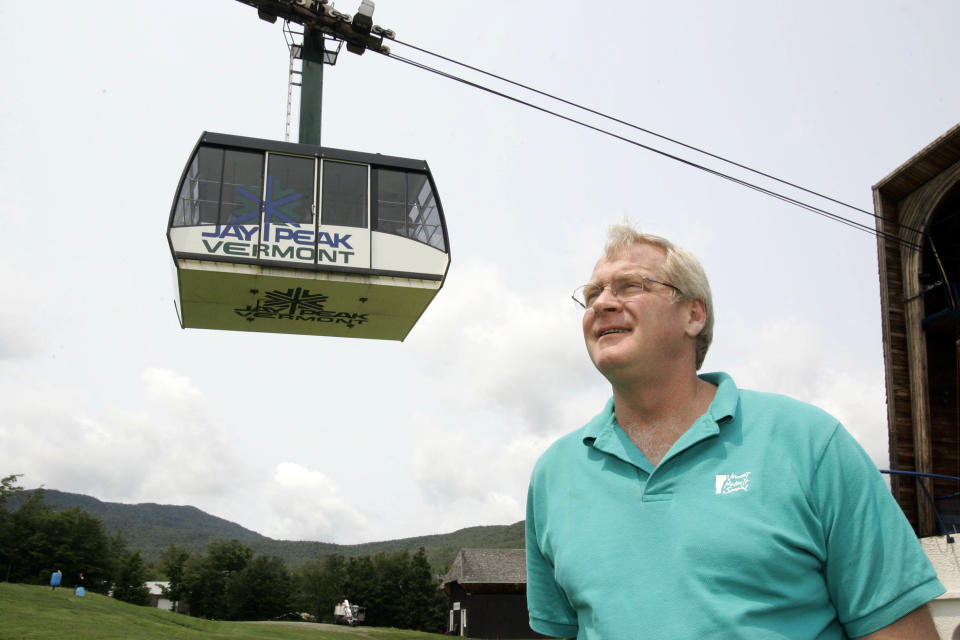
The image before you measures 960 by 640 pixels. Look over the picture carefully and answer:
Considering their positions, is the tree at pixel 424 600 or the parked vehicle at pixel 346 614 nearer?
the parked vehicle at pixel 346 614

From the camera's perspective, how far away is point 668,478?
2.21 meters

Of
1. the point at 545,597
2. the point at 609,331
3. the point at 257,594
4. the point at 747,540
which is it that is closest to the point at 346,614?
the point at 257,594

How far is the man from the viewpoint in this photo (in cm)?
196

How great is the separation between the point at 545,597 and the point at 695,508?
76cm

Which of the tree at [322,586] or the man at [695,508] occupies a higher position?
the man at [695,508]

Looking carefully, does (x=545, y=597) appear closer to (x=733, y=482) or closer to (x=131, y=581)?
(x=733, y=482)

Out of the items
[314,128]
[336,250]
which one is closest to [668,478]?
[336,250]

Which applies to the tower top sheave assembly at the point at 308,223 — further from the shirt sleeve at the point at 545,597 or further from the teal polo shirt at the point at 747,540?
the teal polo shirt at the point at 747,540

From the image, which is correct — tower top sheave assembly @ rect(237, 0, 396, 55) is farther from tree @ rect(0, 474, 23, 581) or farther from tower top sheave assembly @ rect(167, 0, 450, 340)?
tree @ rect(0, 474, 23, 581)

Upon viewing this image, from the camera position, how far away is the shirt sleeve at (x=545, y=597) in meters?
2.60

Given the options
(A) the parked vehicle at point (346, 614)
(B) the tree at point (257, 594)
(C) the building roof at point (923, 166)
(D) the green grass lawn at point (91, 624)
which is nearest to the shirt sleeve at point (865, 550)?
(C) the building roof at point (923, 166)

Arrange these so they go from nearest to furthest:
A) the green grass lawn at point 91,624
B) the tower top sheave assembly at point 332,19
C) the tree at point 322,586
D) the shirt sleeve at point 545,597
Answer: the shirt sleeve at point 545,597
the tower top sheave assembly at point 332,19
the green grass lawn at point 91,624
the tree at point 322,586

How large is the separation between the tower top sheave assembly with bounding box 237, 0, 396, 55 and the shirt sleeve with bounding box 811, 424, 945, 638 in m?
14.3

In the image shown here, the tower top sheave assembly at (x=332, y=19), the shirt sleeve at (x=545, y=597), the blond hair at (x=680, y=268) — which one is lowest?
the shirt sleeve at (x=545, y=597)
